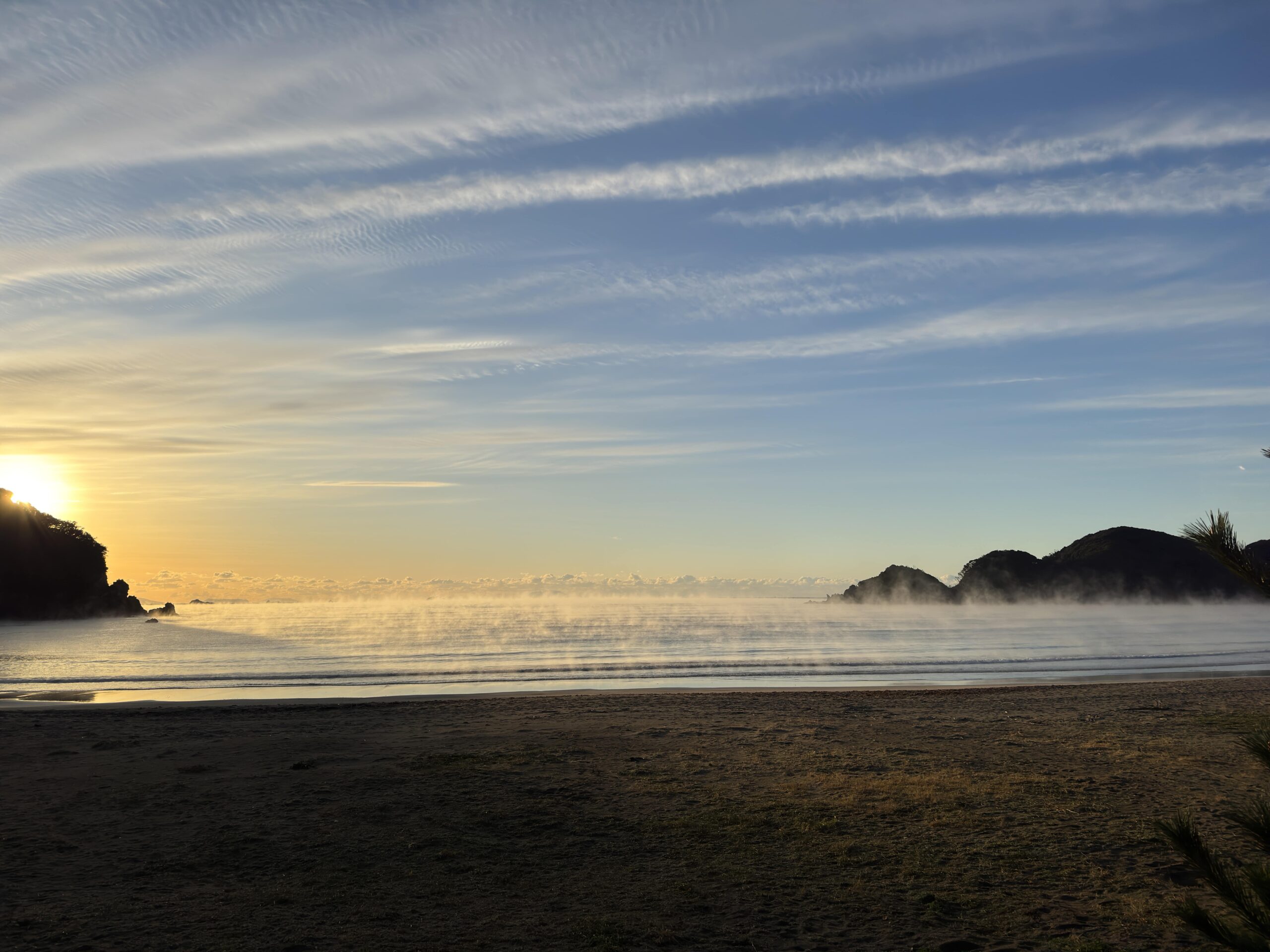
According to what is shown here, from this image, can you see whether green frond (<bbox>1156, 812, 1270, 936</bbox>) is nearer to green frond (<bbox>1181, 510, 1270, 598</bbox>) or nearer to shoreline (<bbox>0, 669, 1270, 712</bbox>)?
green frond (<bbox>1181, 510, 1270, 598</bbox>)

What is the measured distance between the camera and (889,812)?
39.7 feet

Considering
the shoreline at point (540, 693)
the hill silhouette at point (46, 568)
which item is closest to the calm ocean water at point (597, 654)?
the shoreline at point (540, 693)

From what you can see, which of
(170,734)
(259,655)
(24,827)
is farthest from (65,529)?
(24,827)

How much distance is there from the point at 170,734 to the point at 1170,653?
51.3m

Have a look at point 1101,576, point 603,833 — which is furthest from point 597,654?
point 1101,576

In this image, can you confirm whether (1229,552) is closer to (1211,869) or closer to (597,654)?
(1211,869)

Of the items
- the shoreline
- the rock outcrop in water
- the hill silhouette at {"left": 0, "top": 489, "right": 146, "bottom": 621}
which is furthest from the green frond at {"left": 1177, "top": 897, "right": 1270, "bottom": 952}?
the rock outcrop in water

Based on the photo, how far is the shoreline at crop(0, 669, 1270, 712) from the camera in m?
26.0

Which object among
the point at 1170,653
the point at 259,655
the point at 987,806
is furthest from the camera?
the point at 259,655

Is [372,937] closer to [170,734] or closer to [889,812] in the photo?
[889,812]

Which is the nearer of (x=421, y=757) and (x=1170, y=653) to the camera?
(x=421, y=757)

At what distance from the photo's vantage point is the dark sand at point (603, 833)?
8172mm

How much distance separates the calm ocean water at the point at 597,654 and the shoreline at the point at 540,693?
0.92 meters

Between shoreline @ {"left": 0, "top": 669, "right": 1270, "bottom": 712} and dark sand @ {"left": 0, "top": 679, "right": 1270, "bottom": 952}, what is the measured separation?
18.8 feet
